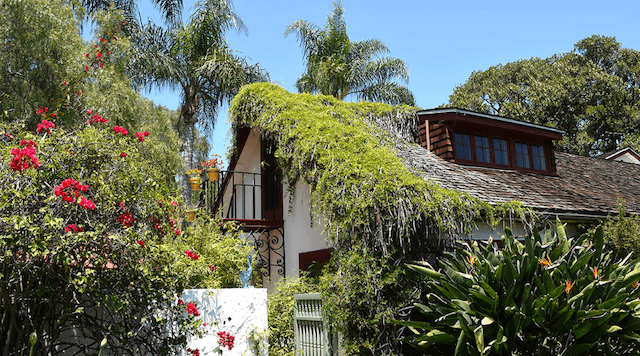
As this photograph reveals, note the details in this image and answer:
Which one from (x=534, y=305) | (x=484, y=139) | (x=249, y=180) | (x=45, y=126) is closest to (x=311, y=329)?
Result: (x=534, y=305)

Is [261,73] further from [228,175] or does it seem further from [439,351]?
[439,351]

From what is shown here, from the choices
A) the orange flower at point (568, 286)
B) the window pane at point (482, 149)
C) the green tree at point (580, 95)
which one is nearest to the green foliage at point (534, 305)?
the orange flower at point (568, 286)

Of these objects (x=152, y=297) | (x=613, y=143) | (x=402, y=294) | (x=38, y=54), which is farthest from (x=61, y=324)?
(x=613, y=143)

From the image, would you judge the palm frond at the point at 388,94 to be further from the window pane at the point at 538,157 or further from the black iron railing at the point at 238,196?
the window pane at the point at 538,157

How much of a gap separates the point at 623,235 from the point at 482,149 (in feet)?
11.6

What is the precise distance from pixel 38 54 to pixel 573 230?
12.7 meters

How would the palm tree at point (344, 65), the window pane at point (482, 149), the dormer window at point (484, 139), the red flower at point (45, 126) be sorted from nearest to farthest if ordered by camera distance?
the red flower at point (45, 126), the dormer window at point (484, 139), the window pane at point (482, 149), the palm tree at point (344, 65)

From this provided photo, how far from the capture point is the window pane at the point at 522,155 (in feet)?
41.4

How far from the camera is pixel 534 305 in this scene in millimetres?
5914

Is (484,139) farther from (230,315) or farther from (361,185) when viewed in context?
(230,315)

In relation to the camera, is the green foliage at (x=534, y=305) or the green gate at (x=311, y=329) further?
the green gate at (x=311, y=329)

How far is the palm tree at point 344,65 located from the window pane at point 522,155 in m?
10.4

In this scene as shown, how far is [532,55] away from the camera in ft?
111

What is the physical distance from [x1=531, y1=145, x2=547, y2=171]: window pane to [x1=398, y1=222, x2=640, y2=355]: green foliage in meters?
6.43
